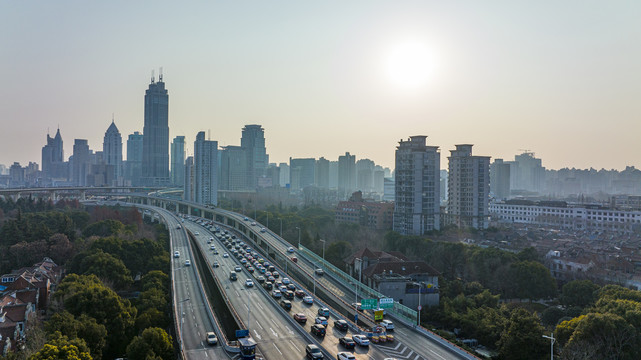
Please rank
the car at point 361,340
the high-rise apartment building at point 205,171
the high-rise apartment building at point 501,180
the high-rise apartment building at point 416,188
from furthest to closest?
the high-rise apartment building at point 501,180
the high-rise apartment building at point 205,171
the high-rise apartment building at point 416,188
the car at point 361,340

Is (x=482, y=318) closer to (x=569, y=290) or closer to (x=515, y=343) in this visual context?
(x=515, y=343)

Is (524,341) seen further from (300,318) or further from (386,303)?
(300,318)

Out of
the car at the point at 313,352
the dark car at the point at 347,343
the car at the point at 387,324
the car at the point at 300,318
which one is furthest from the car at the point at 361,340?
the car at the point at 300,318

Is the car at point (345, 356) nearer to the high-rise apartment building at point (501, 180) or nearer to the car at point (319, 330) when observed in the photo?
the car at point (319, 330)

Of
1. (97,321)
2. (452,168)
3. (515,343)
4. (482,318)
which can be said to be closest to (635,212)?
(452,168)

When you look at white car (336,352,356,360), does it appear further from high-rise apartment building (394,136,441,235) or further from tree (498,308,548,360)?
high-rise apartment building (394,136,441,235)

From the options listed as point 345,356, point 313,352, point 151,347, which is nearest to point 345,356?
point 345,356
